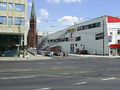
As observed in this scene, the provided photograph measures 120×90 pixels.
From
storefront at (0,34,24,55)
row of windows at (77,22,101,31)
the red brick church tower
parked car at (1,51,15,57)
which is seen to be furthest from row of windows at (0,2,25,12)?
the red brick church tower

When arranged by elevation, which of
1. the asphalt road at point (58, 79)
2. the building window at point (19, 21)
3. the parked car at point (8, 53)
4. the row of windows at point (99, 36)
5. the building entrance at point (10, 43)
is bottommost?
the asphalt road at point (58, 79)

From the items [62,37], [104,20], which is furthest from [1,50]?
[62,37]

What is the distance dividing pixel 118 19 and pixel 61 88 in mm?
74318

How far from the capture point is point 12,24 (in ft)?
197

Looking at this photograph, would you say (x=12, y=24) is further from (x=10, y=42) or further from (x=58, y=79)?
(x=58, y=79)

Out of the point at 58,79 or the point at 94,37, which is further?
the point at 94,37

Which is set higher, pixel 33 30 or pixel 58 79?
pixel 33 30

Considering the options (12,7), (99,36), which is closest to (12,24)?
(12,7)

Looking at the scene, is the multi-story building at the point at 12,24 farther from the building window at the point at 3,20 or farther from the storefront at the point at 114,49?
the storefront at the point at 114,49

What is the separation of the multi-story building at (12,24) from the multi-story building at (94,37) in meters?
29.7

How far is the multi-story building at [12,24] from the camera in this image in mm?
59744

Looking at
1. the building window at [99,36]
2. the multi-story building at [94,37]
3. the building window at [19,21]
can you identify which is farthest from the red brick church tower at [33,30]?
the building window at [19,21]

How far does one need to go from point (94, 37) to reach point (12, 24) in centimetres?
3722

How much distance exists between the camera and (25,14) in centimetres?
6159
